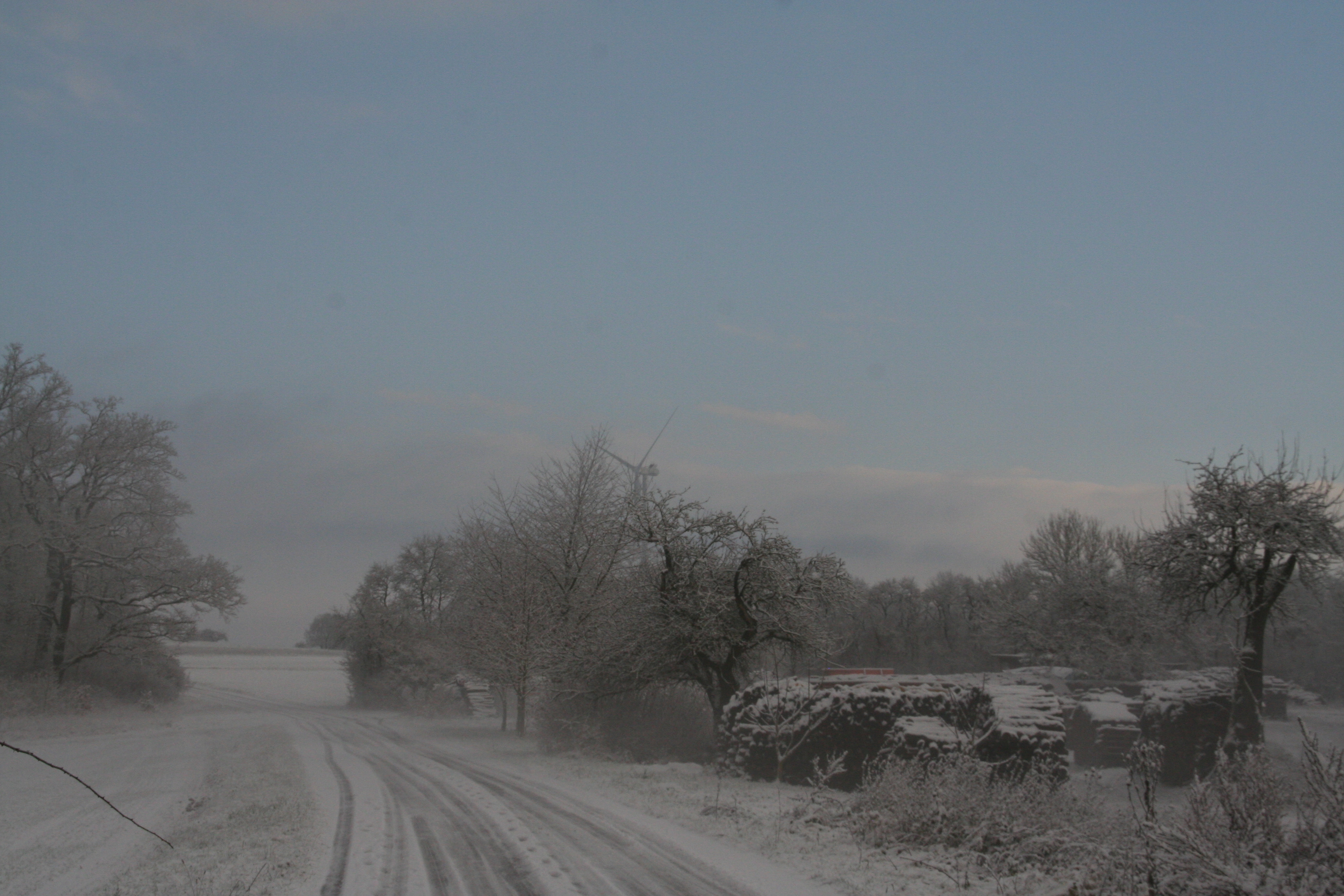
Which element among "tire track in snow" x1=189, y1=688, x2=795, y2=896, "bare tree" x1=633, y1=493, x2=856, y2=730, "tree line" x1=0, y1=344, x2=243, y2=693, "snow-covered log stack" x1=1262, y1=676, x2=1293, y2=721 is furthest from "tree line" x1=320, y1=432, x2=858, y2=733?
"snow-covered log stack" x1=1262, y1=676, x2=1293, y2=721

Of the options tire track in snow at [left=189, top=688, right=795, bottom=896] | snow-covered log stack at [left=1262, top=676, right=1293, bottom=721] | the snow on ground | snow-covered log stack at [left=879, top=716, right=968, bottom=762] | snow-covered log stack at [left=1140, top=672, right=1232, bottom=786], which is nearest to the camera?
tire track in snow at [left=189, top=688, right=795, bottom=896]

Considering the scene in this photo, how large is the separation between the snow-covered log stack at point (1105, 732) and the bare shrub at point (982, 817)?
8754mm

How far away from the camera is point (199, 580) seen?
1334 inches

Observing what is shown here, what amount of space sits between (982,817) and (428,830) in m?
6.76

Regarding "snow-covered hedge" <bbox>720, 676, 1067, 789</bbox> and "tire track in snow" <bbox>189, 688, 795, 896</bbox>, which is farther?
"snow-covered hedge" <bbox>720, 676, 1067, 789</bbox>

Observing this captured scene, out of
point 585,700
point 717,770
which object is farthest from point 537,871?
point 585,700

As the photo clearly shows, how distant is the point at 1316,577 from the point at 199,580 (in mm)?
36484

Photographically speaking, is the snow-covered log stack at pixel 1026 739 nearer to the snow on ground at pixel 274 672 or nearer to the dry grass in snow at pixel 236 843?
the dry grass in snow at pixel 236 843

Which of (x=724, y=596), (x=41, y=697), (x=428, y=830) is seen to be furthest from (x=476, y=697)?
(x=428, y=830)

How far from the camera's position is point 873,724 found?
611 inches

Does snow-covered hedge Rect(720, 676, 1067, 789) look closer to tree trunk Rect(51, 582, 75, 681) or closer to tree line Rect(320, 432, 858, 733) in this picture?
tree line Rect(320, 432, 858, 733)

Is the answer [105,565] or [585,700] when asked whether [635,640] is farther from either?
[105,565]

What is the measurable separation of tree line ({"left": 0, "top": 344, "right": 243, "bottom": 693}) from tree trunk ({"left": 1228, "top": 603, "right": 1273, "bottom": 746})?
3437cm

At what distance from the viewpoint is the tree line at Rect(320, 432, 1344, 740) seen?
1734 cm
